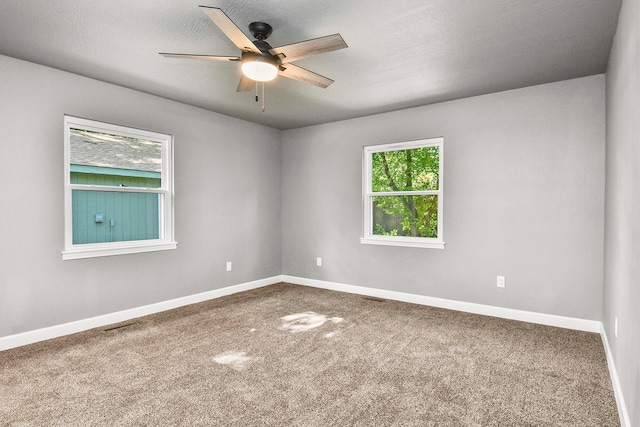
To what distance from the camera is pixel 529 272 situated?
3723mm

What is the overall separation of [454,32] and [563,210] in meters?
2.16

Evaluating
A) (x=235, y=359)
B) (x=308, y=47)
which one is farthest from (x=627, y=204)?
(x=235, y=359)

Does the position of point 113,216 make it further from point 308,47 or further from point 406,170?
point 406,170

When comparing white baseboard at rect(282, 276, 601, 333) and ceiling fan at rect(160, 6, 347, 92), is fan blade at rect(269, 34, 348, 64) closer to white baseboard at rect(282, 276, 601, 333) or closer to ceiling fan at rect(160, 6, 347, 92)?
ceiling fan at rect(160, 6, 347, 92)

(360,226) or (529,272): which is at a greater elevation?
(360,226)

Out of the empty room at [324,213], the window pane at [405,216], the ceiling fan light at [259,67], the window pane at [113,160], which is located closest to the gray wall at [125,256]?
the empty room at [324,213]

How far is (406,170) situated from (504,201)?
1.28 metres

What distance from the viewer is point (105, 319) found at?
3.62 m

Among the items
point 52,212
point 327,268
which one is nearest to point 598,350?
point 327,268

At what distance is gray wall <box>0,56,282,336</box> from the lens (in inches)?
120

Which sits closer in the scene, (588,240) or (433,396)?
(433,396)

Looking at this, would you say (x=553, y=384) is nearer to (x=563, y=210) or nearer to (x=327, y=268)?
(x=563, y=210)

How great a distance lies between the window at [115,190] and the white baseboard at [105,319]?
0.64m

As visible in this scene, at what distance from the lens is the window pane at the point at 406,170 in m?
4.45
